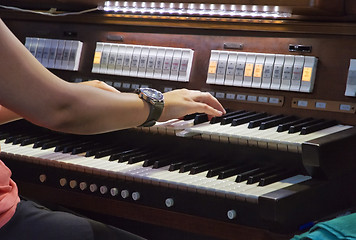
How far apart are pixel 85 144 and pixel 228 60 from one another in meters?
0.70

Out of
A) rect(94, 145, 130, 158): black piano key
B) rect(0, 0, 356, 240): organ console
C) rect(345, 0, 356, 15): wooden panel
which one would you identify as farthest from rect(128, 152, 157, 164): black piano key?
rect(345, 0, 356, 15): wooden panel

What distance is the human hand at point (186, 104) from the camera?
75.0 inches

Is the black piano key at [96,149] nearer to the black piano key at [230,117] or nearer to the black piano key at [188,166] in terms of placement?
the black piano key at [188,166]

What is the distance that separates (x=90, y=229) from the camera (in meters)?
1.62

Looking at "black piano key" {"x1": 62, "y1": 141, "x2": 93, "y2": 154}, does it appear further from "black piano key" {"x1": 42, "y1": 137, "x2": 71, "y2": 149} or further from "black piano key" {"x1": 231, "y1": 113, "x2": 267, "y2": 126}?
"black piano key" {"x1": 231, "y1": 113, "x2": 267, "y2": 126}

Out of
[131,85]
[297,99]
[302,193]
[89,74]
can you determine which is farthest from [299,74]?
[89,74]

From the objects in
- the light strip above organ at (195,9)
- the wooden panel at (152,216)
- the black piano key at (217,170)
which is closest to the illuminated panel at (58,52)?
the light strip above organ at (195,9)

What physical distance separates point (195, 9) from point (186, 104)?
676mm

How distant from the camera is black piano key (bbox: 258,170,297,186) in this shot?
197cm

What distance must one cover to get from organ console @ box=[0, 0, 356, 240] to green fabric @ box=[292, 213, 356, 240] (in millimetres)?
121

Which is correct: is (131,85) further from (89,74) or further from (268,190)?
(268,190)

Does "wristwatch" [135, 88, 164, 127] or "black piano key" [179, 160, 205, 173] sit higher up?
"wristwatch" [135, 88, 164, 127]

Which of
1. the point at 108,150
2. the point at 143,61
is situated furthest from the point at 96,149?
the point at 143,61

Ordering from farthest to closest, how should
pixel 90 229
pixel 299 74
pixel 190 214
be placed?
1. pixel 299 74
2. pixel 190 214
3. pixel 90 229
